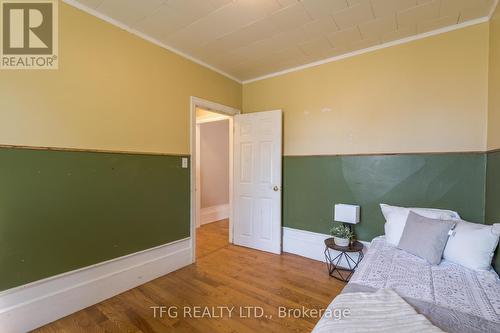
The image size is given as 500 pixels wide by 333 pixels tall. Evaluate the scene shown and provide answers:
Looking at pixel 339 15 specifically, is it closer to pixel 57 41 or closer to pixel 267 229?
pixel 57 41

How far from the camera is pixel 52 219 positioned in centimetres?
193

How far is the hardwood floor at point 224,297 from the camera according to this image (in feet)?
6.04

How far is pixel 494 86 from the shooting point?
201 cm

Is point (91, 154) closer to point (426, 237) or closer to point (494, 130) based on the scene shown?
point (426, 237)

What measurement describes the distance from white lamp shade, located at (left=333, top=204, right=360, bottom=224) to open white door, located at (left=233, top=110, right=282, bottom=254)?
32.6 inches

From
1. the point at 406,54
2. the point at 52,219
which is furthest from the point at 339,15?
the point at 52,219

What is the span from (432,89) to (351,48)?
3.22ft

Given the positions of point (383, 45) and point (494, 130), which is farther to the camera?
point (383, 45)

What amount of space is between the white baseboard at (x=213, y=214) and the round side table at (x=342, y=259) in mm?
2825

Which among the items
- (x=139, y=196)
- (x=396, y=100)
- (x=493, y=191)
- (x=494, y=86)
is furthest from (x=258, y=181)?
(x=494, y=86)

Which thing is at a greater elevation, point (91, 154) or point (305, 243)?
point (91, 154)

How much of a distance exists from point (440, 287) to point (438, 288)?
2 centimetres
